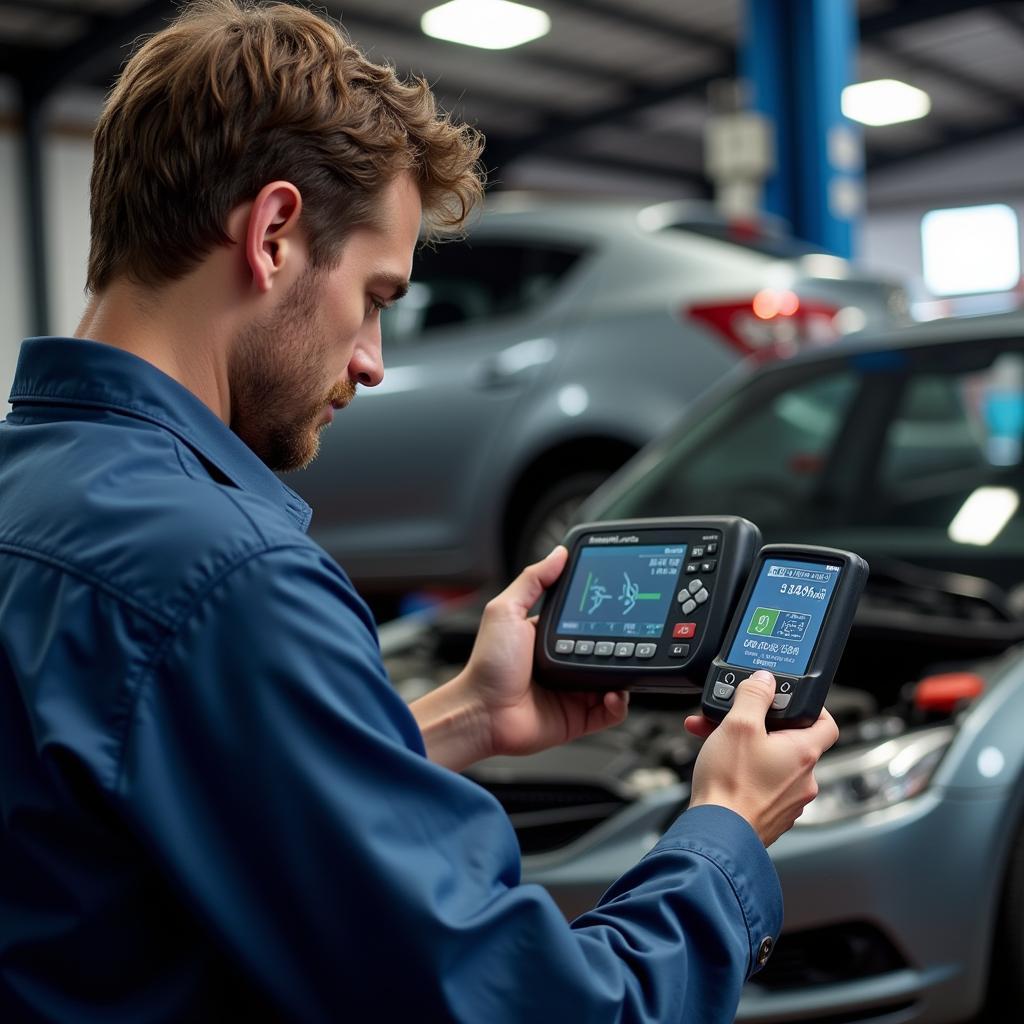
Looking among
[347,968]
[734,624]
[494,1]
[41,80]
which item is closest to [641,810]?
[734,624]

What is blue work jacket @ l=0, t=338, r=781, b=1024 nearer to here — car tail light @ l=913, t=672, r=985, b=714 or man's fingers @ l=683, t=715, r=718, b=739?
man's fingers @ l=683, t=715, r=718, b=739

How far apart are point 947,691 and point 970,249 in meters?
18.0

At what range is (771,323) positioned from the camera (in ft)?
13.2

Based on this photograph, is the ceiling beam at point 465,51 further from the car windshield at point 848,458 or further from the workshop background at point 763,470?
the car windshield at point 848,458

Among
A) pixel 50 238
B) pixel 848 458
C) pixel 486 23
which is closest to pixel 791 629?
pixel 848 458

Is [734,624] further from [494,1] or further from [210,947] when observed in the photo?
[494,1]

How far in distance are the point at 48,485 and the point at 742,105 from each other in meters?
6.88

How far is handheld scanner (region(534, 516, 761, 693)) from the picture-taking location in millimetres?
1246

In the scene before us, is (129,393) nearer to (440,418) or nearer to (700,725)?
(700,725)

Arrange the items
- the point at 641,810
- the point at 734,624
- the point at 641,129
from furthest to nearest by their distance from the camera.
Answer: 1. the point at 641,129
2. the point at 641,810
3. the point at 734,624

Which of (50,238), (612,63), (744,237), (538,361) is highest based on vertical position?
(612,63)

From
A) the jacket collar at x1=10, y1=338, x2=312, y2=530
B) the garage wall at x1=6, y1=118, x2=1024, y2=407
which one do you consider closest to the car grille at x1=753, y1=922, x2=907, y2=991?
the jacket collar at x1=10, y1=338, x2=312, y2=530

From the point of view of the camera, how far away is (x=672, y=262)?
167 inches

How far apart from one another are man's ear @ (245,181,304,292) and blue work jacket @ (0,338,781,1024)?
161 millimetres
